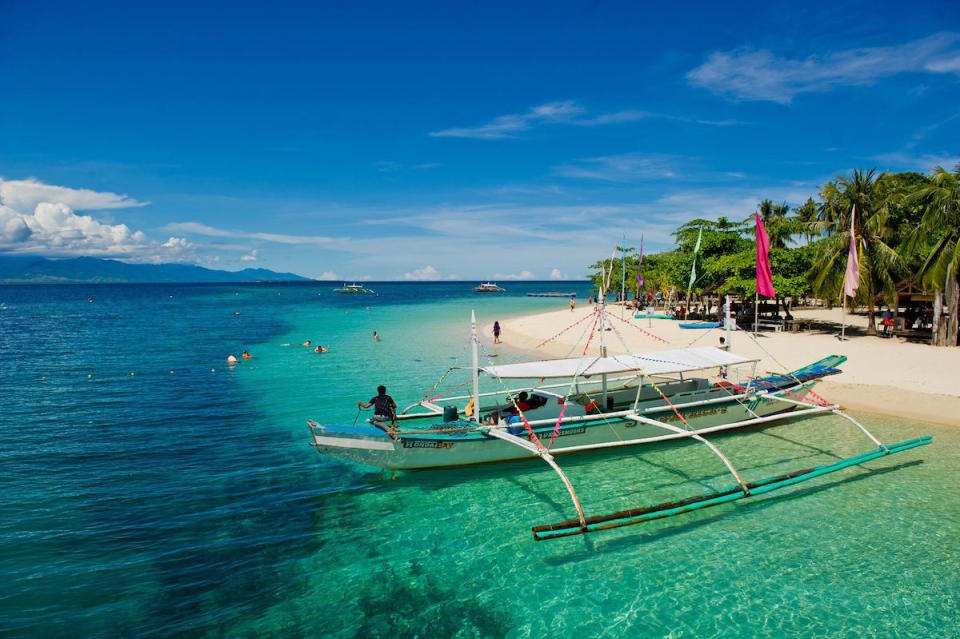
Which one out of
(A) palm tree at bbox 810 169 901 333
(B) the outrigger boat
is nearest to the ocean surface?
(B) the outrigger boat

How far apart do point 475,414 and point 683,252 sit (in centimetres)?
4474

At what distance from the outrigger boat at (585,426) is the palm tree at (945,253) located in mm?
15239

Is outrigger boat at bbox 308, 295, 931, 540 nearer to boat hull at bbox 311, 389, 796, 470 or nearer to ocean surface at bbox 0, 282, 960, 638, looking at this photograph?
boat hull at bbox 311, 389, 796, 470

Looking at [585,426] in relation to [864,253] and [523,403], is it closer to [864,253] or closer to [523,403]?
[523,403]

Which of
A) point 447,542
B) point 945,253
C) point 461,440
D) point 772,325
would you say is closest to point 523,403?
point 461,440

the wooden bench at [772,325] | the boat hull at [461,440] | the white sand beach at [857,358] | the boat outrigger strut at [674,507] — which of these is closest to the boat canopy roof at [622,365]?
the white sand beach at [857,358]

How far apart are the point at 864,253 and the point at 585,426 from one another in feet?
93.0

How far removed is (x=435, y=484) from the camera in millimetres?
14109

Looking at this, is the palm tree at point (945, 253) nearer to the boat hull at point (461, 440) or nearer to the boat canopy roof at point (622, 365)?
the boat canopy roof at point (622, 365)

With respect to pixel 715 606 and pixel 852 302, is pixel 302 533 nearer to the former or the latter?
pixel 715 606

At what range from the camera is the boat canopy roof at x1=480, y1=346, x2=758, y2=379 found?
49.7 feet

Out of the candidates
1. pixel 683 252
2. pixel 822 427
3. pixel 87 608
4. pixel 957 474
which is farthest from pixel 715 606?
pixel 683 252

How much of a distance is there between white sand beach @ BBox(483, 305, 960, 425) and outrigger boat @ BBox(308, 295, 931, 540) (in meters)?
2.03

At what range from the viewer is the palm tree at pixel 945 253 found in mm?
26906
